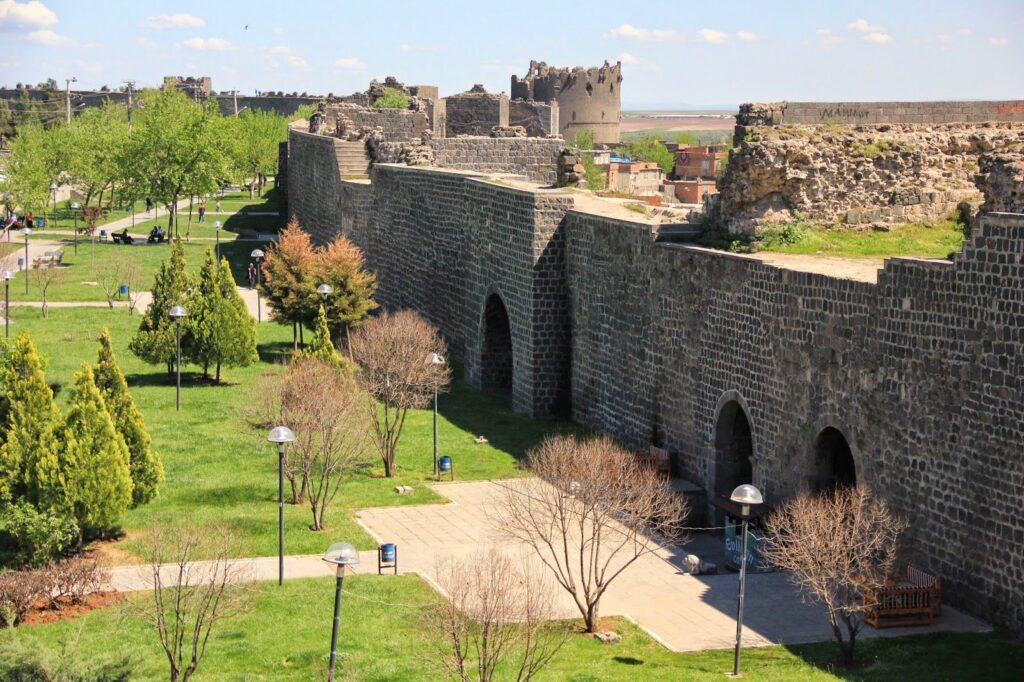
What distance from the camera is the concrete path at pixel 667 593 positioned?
17.0m

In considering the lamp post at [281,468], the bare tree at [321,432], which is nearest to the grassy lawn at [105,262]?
the bare tree at [321,432]

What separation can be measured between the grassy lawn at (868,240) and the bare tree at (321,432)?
6431 millimetres

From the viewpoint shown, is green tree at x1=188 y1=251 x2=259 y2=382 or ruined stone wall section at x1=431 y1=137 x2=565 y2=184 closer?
green tree at x1=188 y1=251 x2=259 y2=382

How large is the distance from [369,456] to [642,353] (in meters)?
4.67

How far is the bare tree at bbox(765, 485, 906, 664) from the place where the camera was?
16178mm

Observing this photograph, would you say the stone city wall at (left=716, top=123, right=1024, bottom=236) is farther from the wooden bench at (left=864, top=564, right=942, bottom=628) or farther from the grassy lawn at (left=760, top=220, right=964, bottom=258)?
the wooden bench at (left=864, top=564, right=942, bottom=628)

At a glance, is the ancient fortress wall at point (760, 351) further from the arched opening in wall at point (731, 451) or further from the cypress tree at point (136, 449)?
the cypress tree at point (136, 449)

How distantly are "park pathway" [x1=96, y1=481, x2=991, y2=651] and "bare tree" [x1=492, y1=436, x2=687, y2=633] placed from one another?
368mm

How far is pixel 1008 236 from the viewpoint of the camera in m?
16.2

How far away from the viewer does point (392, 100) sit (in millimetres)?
59281

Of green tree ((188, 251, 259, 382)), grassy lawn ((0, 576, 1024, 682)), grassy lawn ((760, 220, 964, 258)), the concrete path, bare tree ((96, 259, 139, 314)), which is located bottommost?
the concrete path

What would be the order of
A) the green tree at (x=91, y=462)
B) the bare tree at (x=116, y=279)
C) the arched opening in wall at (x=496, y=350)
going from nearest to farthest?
1. the green tree at (x=91, y=462)
2. the arched opening in wall at (x=496, y=350)
3. the bare tree at (x=116, y=279)

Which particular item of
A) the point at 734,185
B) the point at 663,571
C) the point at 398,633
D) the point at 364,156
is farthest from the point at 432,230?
the point at 398,633

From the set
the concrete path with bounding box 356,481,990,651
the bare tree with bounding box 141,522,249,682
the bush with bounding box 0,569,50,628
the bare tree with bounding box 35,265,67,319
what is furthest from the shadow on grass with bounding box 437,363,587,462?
the bare tree with bounding box 35,265,67,319
